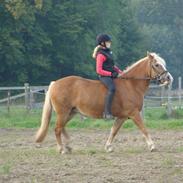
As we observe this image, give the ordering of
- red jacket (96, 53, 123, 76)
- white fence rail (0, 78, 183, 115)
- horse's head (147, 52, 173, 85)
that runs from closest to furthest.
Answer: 1. red jacket (96, 53, 123, 76)
2. horse's head (147, 52, 173, 85)
3. white fence rail (0, 78, 183, 115)

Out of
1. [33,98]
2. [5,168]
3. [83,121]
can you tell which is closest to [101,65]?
[5,168]

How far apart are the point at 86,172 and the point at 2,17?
139ft

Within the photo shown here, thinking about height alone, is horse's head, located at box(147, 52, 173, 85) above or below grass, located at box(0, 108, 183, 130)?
above

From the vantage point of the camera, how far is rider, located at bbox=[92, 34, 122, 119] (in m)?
15.1

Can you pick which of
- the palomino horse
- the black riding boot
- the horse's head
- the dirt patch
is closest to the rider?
the black riding boot

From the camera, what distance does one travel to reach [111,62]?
15211 mm

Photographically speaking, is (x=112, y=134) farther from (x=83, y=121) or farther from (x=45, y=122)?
(x=83, y=121)

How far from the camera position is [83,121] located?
80.9ft

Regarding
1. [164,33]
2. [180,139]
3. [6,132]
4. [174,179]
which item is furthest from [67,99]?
[164,33]

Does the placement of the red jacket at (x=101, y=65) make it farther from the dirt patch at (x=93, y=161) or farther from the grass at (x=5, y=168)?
the grass at (x=5, y=168)

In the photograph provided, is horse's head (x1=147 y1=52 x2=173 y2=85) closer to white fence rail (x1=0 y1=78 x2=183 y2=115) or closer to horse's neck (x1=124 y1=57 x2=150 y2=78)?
horse's neck (x1=124 y1=57 x2=150 y2=78)

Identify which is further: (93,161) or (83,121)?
(83,121)

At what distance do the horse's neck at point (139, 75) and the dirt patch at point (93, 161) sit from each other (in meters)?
1.30

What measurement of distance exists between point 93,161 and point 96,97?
2.58m
